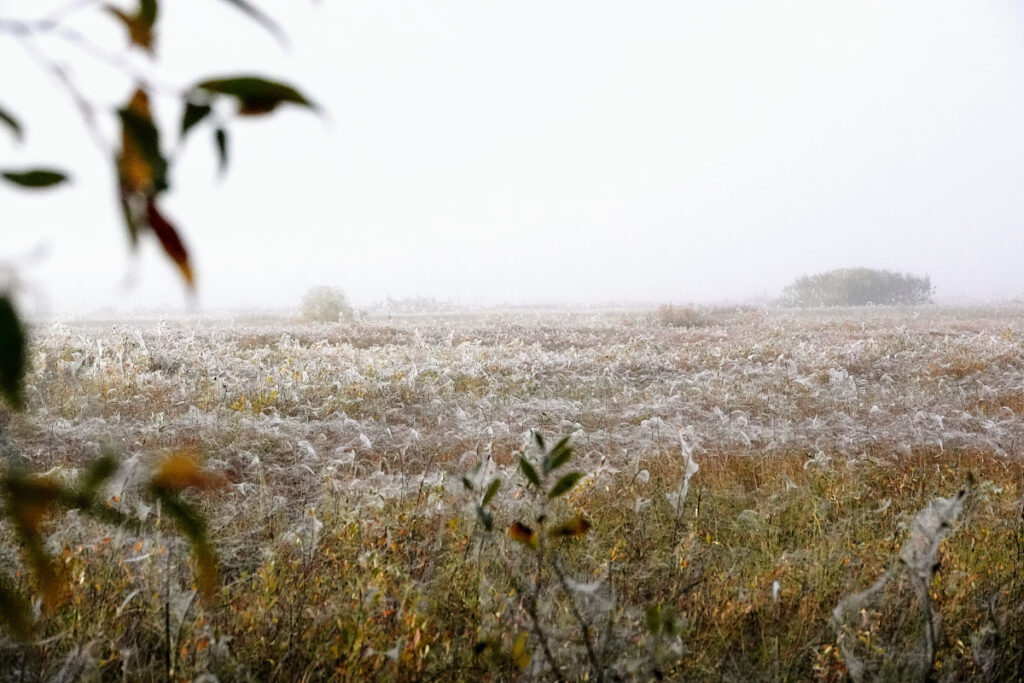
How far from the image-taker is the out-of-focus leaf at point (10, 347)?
1.70 ft

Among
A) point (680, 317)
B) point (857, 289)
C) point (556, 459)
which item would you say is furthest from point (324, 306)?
point (857, 289)

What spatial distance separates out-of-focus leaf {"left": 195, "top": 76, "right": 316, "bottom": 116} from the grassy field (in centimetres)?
34

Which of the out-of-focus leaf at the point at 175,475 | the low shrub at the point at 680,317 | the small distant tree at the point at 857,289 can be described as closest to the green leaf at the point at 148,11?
the out-of-focus leaf at the point at 175,475

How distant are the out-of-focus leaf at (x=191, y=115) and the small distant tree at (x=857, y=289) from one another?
53165 millimetres

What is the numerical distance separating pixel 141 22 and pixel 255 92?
0.21 m

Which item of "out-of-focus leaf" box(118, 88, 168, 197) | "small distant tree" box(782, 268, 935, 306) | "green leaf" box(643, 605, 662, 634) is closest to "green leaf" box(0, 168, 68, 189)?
"out-of-focus leaf" box(118, 88, 168, 197)

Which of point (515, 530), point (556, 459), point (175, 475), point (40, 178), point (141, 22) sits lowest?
point (515, 530)

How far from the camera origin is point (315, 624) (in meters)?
2.62

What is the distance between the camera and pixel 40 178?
2.02 feet

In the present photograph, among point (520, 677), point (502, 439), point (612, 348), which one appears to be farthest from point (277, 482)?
point (612, 348)

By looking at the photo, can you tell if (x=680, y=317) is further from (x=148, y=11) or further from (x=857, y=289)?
(x=857, y=289)

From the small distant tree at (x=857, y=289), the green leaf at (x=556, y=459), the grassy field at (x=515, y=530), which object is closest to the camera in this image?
the green leaf at (x=556, y=459)

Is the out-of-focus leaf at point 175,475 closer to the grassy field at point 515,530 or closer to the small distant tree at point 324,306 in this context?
the grassy field at point 515,530

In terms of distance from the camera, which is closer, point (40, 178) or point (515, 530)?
point (40, 178)
